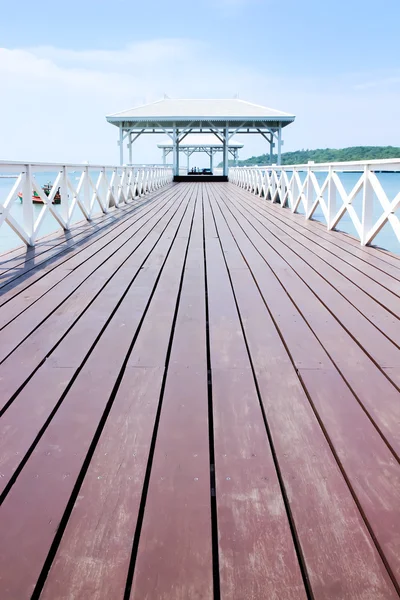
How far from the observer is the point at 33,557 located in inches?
40.6

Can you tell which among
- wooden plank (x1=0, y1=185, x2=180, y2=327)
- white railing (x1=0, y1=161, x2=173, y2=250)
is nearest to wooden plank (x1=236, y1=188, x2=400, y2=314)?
wooden plank (x1=0, y1=185, x2=180, y2=327)

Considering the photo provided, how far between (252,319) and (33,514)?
5.39 ft

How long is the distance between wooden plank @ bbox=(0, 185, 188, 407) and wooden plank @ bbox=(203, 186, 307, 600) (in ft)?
2.41

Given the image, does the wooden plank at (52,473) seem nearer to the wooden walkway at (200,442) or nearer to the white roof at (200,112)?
the wooden walkway at (200,442)

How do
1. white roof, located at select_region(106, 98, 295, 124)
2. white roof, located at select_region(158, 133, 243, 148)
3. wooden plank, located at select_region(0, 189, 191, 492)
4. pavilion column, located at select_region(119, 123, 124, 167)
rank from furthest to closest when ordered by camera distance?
white roof, located at select_region(158, 133, 243, 148) → pavilion column, located at select_region(119, 123, 124, 167) → white roof, located at select_region(106, 98, 295, 124) → wooden plank, located at select_region(0, 189, 191, 492)

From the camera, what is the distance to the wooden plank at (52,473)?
3.35 feet

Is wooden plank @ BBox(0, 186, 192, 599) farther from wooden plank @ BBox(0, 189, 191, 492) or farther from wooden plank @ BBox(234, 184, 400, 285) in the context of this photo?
wooden plank @ BBox(234, 184, 400, 285)

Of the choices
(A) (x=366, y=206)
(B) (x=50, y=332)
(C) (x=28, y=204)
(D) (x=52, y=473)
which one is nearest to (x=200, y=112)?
(A) (x=366, y=206)

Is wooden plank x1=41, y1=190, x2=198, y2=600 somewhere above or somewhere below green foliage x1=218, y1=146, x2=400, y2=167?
below

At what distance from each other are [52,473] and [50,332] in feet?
3.92

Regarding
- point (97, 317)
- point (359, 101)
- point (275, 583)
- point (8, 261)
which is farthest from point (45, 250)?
point (359, 101)

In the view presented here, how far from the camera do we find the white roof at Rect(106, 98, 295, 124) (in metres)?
21.7

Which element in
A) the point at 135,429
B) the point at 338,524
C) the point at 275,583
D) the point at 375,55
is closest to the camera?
the point at 275,583

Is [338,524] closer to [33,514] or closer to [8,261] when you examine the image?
[33,514]
